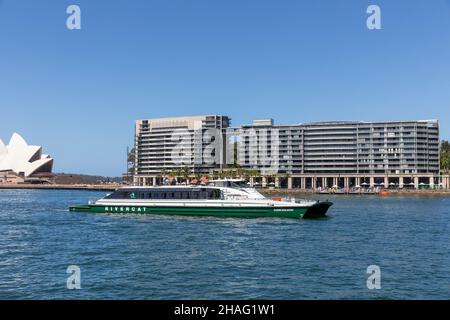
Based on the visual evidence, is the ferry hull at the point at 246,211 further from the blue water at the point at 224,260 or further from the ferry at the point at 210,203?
the blue water at the point at 224,260

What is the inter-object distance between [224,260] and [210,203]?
29317mm

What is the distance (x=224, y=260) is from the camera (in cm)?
2919

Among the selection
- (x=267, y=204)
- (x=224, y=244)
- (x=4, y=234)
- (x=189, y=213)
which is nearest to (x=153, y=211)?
(x=189, y=213)

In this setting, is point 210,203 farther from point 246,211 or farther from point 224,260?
point 224,260

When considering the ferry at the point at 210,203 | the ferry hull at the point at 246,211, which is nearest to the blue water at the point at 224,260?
the ferry hull at the point at 246,211

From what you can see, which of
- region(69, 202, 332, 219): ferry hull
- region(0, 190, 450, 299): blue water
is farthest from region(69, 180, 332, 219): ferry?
region(0, 190, 450, 299): blue water

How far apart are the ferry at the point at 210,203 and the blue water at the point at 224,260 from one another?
6.60 metres

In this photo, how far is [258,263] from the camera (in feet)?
92.4

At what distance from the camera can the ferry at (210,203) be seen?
5697cm

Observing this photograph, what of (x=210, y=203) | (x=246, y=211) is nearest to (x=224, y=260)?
(x=246, y=211)

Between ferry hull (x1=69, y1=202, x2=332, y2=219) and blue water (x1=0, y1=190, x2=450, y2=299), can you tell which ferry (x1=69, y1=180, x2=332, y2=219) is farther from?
blue water (x1=0, y1=190, x2=450, y2=299)

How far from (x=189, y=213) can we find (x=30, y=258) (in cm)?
3060

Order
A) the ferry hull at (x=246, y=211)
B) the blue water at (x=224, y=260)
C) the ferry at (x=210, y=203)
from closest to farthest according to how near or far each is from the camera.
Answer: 1. the blue water at (x=224, y=260)
2. the ferry hull at (x=246, y=211)
3. the ferry at (x=210, y=203)
